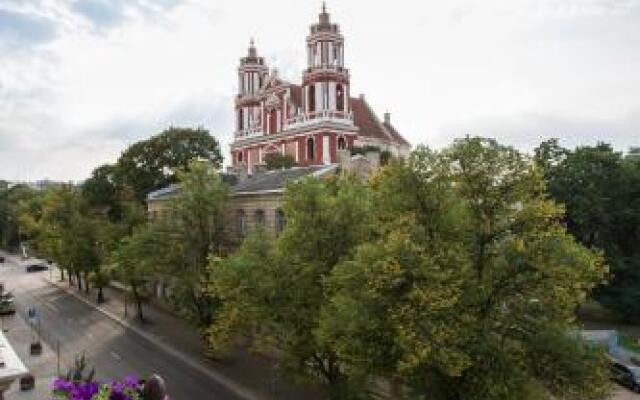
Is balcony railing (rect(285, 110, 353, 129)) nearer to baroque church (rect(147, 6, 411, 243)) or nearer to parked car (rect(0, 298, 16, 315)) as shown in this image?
baroque church (rect(147, 6, 411, 243))

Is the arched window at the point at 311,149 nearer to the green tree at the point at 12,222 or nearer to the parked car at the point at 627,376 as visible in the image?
the parked car at the point at 627,376

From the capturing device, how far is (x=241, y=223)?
45.8 metres

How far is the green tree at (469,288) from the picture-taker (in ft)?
69.1

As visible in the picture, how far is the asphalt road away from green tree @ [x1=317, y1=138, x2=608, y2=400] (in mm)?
13775

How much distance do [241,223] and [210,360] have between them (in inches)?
396

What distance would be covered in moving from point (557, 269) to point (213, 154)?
59.9m

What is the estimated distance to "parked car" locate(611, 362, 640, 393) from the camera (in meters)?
32.9

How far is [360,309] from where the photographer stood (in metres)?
22.4

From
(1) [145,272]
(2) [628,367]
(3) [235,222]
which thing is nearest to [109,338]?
(1) [145,272]

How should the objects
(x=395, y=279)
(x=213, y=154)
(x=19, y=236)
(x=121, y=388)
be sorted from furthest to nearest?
(x=19, y=236)
(x=213, y=154)
(x=395, y=279)
(x=121, y=388)

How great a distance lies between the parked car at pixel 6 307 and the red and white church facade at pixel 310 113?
2870 centimetres

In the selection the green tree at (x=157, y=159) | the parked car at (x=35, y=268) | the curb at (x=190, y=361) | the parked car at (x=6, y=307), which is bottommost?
the curb at (x=190, y=361)

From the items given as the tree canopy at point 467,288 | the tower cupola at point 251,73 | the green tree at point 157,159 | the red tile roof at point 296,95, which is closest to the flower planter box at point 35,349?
the tree canopy at point 467,288

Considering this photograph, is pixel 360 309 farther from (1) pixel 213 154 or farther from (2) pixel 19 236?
(2) pixel 19 236
